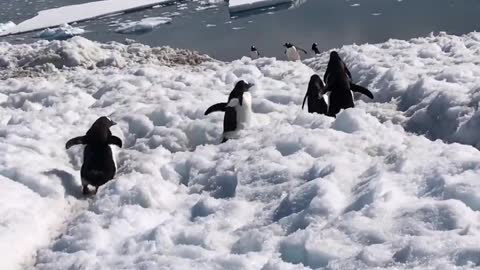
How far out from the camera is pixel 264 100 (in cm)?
962

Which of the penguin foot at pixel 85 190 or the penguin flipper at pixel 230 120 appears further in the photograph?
the penguin flipper at pixel 230 120

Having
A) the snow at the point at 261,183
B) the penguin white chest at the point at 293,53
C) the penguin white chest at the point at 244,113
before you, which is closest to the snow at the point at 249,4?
the penguin white chest at the point at 293,53

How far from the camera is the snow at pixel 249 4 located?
100 ft

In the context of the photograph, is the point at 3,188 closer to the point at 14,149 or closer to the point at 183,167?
the point at 14,149

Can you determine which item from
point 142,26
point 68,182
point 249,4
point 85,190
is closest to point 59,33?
point 142,26

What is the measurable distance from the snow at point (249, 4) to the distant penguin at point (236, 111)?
22.3 metres

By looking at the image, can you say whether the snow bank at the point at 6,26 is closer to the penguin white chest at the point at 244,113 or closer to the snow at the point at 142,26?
the snow at the point at 142,26

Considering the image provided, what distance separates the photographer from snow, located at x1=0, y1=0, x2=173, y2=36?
32844 millimetres

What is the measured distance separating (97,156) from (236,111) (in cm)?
210

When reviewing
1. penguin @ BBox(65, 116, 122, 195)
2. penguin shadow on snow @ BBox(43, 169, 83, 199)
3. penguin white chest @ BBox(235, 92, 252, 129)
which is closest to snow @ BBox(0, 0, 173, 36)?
penguin white chest @ BBox(235, 92, 252, 129)

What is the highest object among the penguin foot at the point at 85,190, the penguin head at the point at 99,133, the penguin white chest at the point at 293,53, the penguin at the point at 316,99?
the penguin head at the point at 99,133

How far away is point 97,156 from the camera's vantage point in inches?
274

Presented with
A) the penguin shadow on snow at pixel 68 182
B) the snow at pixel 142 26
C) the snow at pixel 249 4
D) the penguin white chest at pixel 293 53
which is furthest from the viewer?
the snow at pixel 249 4

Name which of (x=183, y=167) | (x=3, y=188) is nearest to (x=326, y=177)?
(x=183, y=167)
